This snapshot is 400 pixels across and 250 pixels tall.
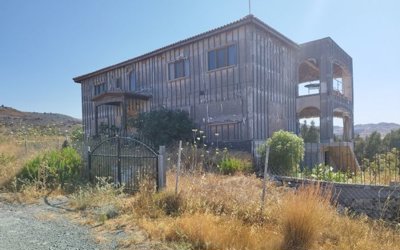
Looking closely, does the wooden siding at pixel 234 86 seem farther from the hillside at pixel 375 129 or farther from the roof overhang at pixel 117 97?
the hillside at pixel 375 129

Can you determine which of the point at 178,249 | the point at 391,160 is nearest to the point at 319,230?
the point at 178,249

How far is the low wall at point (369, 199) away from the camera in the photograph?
7574 mm

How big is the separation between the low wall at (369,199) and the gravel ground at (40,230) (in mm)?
5202

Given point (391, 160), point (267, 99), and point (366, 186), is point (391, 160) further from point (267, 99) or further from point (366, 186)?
point (267, 99)

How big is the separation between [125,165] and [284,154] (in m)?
5.39

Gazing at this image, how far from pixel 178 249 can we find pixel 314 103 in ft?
51.0

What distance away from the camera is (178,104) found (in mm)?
17875

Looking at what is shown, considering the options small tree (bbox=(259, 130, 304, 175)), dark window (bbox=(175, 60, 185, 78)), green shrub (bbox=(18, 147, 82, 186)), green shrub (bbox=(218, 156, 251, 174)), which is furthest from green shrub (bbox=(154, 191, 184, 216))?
dark window (bbox=(175, 60, 185, 78))

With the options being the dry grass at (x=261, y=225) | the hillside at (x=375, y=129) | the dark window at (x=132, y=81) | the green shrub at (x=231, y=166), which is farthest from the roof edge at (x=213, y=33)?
the hillside at (x=375, y=129)

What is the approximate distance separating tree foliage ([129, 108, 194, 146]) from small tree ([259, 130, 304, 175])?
583 centimetres

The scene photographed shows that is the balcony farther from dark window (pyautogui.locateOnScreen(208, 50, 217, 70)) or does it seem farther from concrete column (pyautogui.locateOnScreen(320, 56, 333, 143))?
concrete column (pyautogui.locateOnScreen(320, 56, 333, 143))

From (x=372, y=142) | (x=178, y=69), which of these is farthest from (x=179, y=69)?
(x=372, y=142)

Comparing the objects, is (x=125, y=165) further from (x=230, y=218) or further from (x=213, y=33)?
(x=213, y=33)

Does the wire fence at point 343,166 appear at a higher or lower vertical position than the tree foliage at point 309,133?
lower
